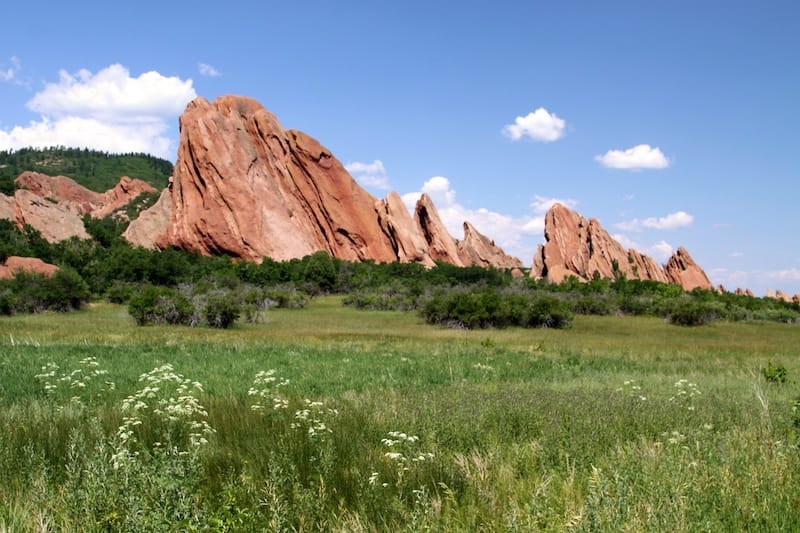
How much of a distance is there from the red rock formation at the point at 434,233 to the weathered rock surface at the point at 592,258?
15009mm

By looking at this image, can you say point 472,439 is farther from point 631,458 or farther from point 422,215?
point 422,215

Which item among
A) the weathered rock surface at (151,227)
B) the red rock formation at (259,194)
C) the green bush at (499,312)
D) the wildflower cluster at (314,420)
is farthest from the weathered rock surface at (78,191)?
the wildflower cluster at (314,420)

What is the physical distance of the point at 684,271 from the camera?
102375 mm

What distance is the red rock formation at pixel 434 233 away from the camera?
323 feet

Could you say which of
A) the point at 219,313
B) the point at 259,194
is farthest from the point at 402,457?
the point at 259,194

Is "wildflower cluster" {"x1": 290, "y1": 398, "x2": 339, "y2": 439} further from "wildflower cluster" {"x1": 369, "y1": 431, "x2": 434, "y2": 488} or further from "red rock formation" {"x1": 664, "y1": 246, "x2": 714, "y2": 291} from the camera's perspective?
"red rock formation" {"x1": 664, "y1": 246, "x2": 714, "y2": 291}

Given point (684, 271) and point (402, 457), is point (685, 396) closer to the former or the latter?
point (402, 457)

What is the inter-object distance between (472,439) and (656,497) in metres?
3.09

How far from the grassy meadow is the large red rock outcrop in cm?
6239

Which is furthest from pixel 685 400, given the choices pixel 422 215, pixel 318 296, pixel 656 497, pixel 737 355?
pixel 422 215

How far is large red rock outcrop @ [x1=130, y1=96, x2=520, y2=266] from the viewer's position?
78438 mm

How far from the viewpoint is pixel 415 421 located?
7.66m

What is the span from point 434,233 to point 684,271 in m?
43.8

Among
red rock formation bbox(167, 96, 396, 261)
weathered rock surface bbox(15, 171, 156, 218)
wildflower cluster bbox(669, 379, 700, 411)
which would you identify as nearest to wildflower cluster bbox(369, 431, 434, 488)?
wildflower cluster bbox(669, 379, 700, 411)
